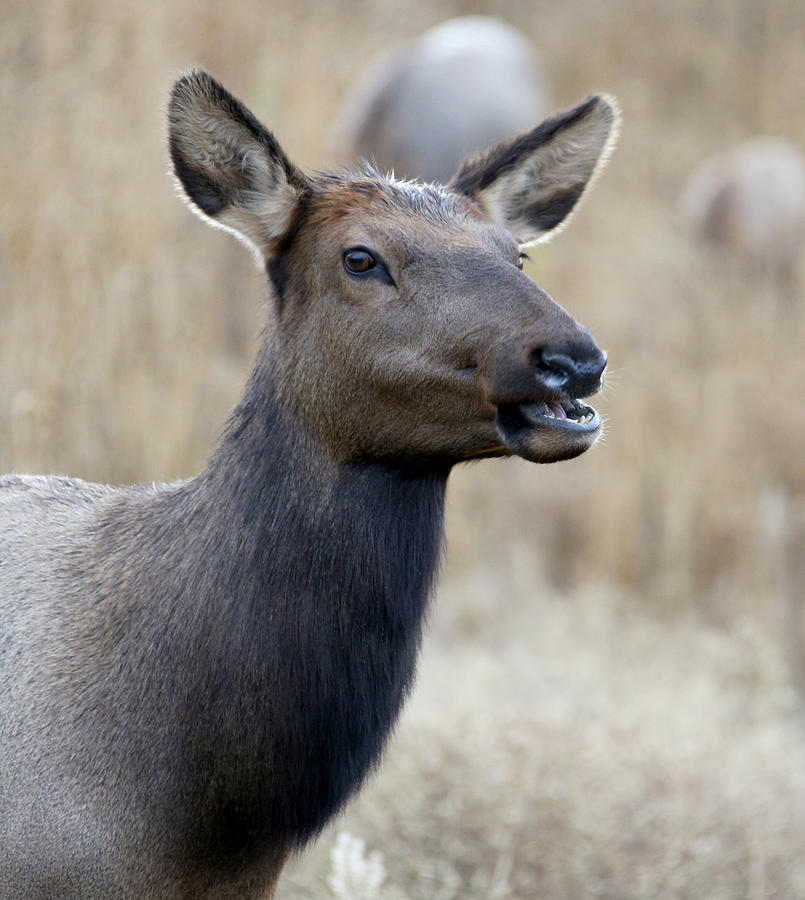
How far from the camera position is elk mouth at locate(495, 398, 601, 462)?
2.50 metres

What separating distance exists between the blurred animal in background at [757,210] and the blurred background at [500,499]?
1.20 m

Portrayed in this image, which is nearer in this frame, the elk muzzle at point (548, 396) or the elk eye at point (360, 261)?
the elk muzzle at point (548, 396)

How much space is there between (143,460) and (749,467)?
14.6 ft

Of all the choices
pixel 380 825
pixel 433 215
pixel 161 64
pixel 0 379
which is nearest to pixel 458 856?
pixel 380 825

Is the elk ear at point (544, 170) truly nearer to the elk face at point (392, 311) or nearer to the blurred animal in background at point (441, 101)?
the elk face at point (392, 311)

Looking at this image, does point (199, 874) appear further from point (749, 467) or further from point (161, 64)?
point (749, 467)

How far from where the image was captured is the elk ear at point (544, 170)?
3.29m

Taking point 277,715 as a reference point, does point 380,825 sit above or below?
below

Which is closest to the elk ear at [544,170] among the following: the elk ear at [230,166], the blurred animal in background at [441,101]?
the elk ear at [230,166]

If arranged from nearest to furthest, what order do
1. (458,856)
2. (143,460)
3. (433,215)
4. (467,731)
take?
(433,215)
(458,856)
(467,731)
(143,460)

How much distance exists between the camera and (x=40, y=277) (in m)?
5.98

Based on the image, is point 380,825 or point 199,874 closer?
point 199,874

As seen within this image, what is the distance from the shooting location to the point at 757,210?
12125 mm

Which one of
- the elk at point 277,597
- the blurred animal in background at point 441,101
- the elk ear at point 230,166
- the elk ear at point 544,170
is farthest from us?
the blurred animal in background at point 441,101
